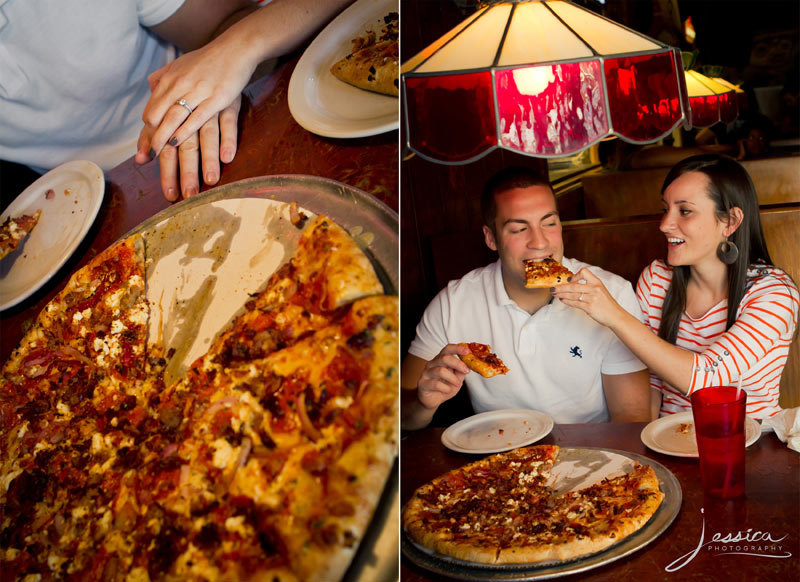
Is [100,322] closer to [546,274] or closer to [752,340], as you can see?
[546,274]

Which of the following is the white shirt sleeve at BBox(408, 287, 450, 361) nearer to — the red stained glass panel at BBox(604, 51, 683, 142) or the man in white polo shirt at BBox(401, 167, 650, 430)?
the man in white polo shirt at BBox(401, 167, 650, 430)

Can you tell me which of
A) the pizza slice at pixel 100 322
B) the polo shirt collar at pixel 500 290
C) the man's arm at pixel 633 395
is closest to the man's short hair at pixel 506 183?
the polo shirt collar at pixel 500 290

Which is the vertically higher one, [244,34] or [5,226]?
[244,34]

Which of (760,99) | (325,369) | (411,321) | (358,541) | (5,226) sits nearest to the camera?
(358,541)

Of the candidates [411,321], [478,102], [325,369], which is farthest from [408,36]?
[325,369]

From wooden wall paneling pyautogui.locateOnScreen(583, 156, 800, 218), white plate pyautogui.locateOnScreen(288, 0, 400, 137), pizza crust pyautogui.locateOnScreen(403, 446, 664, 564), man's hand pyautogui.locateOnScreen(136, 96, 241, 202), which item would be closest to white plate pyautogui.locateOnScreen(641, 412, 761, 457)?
pizza crust pyautogui.locateOnScreen(403, 446, 664, 564)

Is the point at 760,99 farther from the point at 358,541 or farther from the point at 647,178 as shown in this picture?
the point at 358,541

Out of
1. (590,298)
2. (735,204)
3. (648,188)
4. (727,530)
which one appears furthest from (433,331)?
(648,188)
